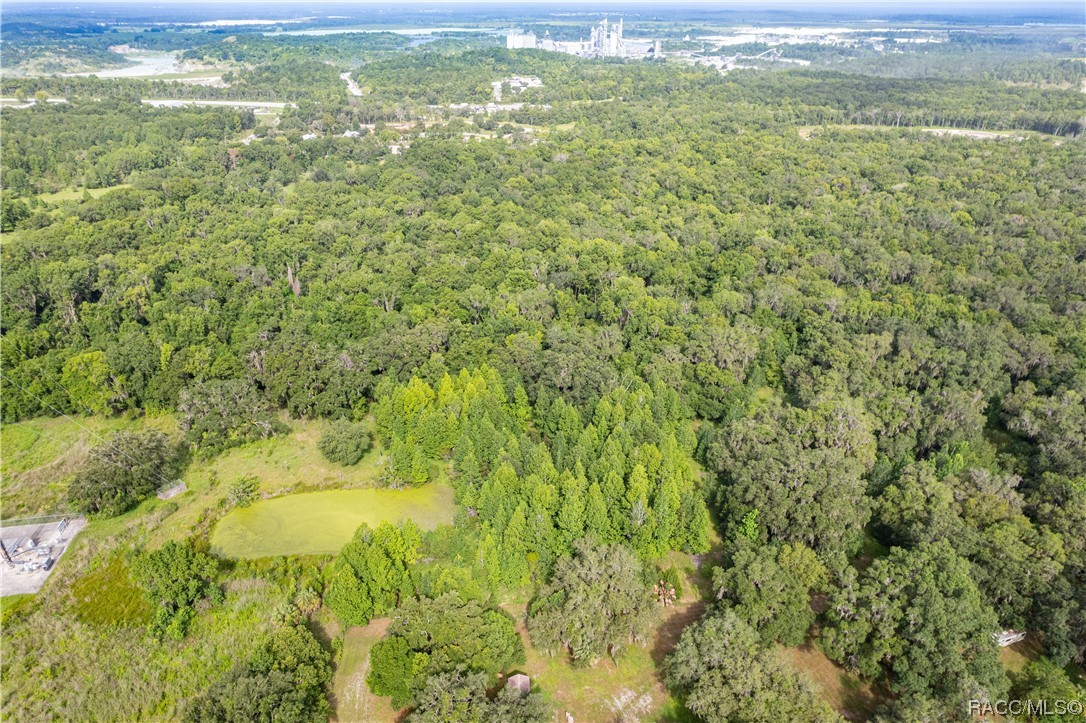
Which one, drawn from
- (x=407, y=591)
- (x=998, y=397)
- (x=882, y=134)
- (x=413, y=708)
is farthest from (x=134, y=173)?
(x=882, y=134)

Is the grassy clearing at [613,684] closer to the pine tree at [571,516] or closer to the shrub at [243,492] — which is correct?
the pine tree at [571,516]

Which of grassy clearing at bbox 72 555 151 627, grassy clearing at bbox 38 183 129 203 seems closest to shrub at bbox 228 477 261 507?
grassy clearing at bbox 72 555 151 627

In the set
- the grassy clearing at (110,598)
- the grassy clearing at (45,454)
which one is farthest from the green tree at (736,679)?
the grassy clearing at (45,454)

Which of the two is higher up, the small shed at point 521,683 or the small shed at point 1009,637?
the small shed at point 1009,637

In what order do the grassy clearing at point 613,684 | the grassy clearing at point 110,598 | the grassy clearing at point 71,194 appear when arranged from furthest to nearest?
the grassy clearing at point 71,194 → the grassy clearing at point 110,598 → the grassy clearing at point 613,684

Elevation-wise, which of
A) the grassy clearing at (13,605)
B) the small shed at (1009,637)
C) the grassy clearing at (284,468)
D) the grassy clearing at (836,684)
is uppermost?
the small shed at (1009,637)

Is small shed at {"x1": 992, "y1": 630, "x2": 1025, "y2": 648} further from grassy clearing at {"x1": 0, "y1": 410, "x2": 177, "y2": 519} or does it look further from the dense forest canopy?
grassy clearing at {"x1": 0, "y1": 410, "x2": 177, "y2": 519}

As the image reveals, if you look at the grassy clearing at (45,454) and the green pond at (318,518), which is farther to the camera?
the grassy clearing at (45,454)
